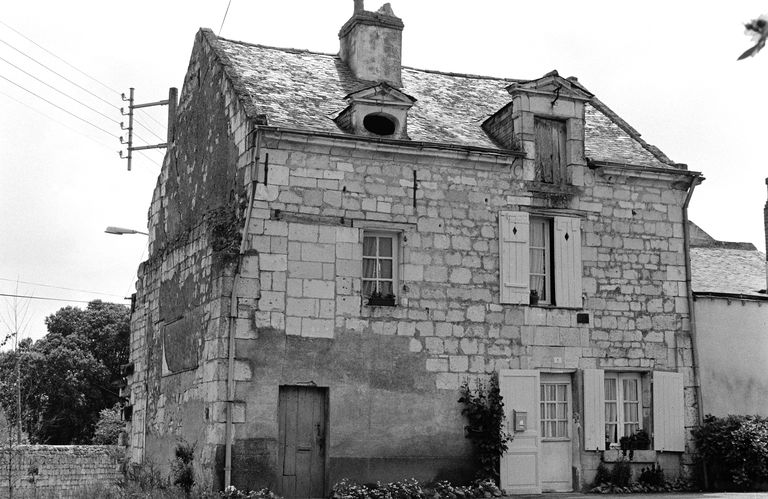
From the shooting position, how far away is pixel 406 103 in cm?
1563

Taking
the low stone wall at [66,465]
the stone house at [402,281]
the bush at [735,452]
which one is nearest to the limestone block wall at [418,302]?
the stone house at [402,281]

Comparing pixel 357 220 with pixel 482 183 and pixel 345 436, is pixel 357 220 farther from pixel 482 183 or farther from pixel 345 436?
pixel 345 436

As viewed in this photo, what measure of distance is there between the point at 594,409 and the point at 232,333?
6035mm

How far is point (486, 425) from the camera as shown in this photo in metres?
15.1

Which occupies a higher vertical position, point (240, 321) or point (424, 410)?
point (240, 321)

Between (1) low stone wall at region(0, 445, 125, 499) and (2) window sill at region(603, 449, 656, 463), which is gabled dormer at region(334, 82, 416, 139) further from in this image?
(1) low stone wall at region(0, 445, 125, 499)

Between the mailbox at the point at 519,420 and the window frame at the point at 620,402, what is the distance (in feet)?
4.87

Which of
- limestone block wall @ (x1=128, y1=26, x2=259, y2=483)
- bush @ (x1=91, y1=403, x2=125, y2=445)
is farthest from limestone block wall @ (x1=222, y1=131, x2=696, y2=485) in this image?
bush @ (x1=91, y1=403, x2=125, y2=445)

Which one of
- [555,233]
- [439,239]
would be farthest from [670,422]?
[439,239]

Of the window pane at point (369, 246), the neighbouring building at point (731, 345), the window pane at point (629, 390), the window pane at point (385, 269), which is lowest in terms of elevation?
the window pane at point (629, 390)

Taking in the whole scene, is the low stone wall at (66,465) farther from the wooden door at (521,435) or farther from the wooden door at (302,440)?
the wooden door at (521,435)

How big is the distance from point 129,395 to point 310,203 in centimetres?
761

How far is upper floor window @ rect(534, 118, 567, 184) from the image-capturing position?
16.4m

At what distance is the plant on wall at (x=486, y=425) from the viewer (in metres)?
15.0
